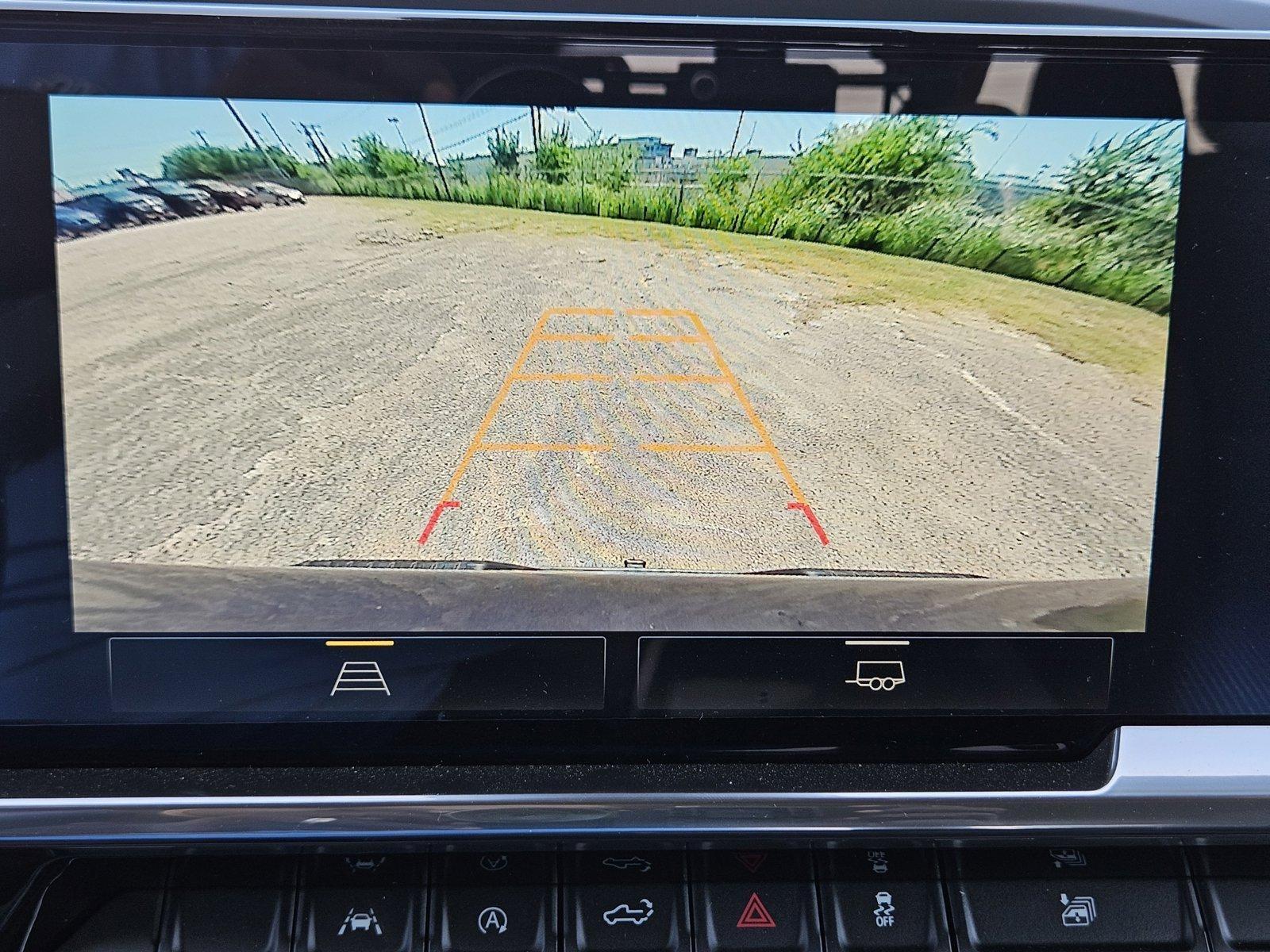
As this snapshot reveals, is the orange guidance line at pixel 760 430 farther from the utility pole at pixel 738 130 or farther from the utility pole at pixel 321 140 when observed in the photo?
the utility pole at pixel 321 140

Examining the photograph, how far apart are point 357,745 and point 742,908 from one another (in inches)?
13.0

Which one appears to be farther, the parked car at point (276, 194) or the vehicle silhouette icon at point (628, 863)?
the vehicle silhouette icon at point (628, 863)

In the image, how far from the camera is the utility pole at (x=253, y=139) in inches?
26.3

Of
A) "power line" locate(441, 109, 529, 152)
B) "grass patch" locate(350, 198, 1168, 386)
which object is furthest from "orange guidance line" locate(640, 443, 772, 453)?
"power line" locate(441, 109, 529, 152)

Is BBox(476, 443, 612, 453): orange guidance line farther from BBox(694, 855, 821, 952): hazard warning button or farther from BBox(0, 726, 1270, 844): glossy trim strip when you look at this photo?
A: BBox(694, 855, 821, 952): hazard warning button

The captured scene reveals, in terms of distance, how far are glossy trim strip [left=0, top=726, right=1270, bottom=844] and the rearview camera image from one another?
143 millimetres

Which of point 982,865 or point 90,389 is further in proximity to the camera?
point 982,865

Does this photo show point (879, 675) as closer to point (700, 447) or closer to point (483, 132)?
point (700, 447)

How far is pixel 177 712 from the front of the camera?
2.33 feet

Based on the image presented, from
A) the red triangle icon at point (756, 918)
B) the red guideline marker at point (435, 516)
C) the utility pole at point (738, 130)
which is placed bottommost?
the red triangle icon at point (756, 918)

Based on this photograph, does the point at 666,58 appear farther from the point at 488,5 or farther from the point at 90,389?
the point at 90,389

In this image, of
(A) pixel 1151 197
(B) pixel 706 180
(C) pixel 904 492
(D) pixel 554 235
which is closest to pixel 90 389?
(D) pixel 554 235

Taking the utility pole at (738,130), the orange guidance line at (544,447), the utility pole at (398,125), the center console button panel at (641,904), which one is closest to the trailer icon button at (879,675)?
the center console button panel at (641,904)
